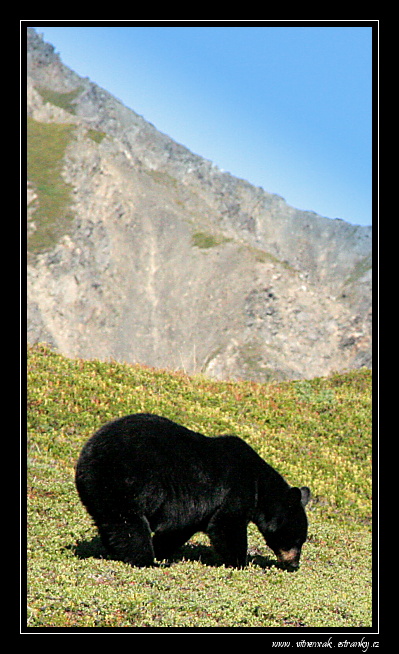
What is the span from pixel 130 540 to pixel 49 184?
16021 centimetres

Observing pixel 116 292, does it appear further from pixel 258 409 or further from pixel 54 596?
pixel 54 596

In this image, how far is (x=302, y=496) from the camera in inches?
448

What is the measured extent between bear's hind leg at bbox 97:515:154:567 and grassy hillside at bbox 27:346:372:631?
7.5 inches

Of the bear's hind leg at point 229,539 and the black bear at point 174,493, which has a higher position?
the black bear at point 174,493

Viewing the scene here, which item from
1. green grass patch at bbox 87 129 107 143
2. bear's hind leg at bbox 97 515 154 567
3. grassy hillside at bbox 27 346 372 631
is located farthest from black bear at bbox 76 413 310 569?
green grass patch at bbox 87 129 107 143

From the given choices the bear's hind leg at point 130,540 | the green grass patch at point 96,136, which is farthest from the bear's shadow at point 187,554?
the green grass patch at point 96,136

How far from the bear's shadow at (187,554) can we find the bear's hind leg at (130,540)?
1.69ft

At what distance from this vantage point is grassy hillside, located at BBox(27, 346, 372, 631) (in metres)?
7.95

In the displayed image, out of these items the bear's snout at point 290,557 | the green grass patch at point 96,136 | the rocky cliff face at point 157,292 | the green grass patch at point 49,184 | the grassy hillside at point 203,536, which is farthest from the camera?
the green grass patch at point 96,136

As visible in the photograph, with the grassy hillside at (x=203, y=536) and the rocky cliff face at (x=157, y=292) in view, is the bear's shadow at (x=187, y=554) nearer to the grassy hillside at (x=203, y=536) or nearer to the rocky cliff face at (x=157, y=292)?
the grassy hillside at (x=203, y=536)

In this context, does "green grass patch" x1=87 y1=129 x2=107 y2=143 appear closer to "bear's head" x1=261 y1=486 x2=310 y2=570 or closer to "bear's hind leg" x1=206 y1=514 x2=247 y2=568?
"bear's head" x1=261 y1=486 x2=310 y2=570

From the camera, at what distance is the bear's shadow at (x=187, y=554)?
1039cm

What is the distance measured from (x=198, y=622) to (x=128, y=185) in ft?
509

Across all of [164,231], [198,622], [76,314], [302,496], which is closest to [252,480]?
[302,496]
